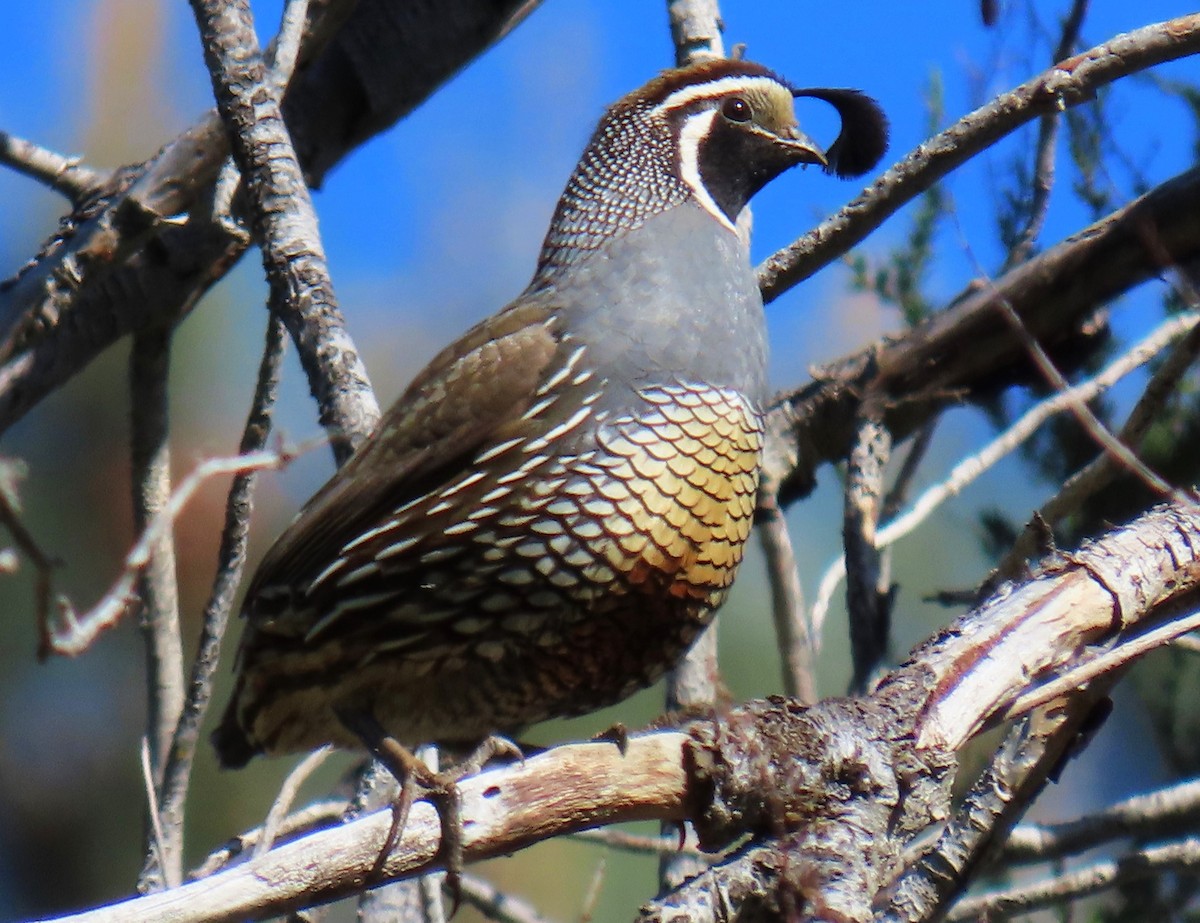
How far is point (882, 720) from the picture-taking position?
2.54 m

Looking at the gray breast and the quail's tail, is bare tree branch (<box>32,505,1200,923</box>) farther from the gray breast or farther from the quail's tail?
the quail's tail

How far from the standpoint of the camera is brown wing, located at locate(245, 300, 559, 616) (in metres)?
2.93

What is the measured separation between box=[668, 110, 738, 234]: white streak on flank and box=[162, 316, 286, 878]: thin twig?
96 centimetres

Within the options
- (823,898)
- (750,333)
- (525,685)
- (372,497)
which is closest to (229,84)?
(372,497)

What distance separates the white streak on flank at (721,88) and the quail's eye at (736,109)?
2 cm

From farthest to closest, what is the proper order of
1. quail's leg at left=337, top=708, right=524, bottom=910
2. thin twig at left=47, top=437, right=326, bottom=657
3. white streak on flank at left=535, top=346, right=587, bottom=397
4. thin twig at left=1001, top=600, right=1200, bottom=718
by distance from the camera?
1. white streak on flank at left=535, top=346, right=587, bottom=397
2. quail's leg at left=337, top=708, right=524, bottom=910
3. thin twig at left=1001, top=600, right=1200, bottom=718
4. thin twig at left=47, top=437, right=326, bottom=657

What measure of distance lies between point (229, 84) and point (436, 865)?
1782mm

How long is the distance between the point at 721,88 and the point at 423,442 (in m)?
1.03

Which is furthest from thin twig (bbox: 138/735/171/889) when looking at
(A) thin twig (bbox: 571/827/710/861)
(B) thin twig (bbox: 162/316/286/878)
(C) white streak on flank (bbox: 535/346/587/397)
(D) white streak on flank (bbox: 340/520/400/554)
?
(C) white streak on flank (bbox: 535/346/587/397)

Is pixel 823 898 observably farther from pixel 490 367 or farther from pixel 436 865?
pixel 490 367

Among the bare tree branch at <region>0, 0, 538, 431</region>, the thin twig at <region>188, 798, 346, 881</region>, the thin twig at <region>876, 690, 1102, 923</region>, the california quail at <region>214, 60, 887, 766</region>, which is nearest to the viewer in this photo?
the thin twig at <region>876, 690, 1102, 923</region>

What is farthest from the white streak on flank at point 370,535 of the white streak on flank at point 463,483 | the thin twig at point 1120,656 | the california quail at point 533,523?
the thin twig at point 1120,656

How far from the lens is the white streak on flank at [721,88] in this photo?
333 centimetres

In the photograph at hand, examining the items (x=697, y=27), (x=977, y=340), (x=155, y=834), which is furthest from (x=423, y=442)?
(x=977, y=340)
